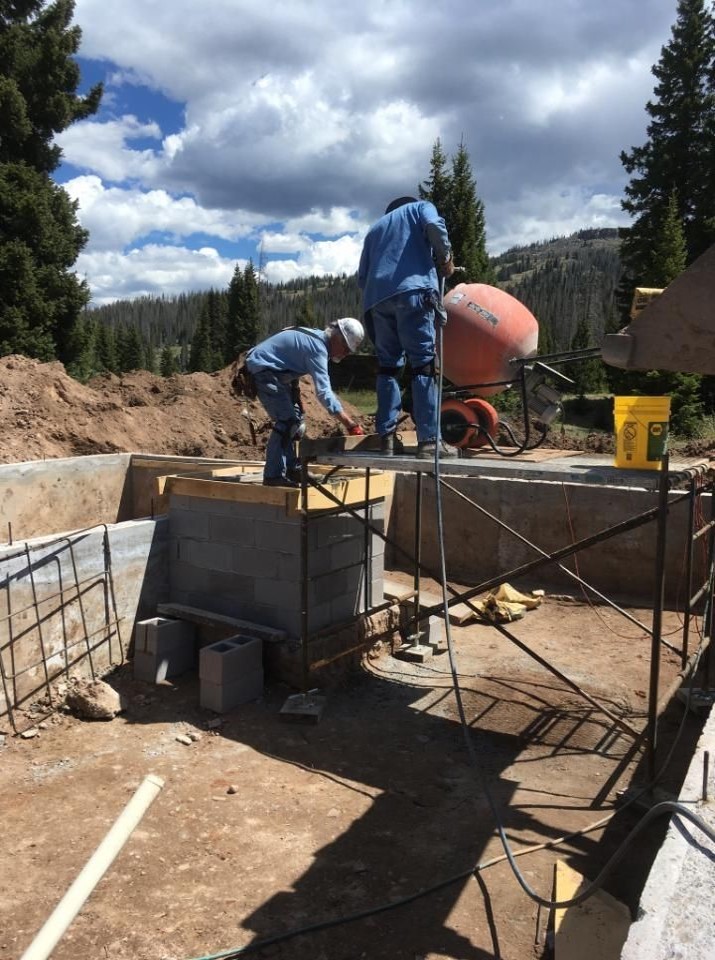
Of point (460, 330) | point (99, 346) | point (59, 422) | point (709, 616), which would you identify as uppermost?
point (99, 346)

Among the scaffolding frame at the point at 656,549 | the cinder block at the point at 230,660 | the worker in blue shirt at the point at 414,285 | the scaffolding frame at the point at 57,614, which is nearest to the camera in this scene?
the scaffolding frame at the point at 656,549

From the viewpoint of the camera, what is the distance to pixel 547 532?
26.4 feet

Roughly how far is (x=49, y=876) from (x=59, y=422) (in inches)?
371

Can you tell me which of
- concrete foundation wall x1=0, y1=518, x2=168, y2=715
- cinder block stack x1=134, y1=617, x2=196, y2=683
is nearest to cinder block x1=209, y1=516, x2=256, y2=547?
→ concrete foundation wall x1=0, y1=518, x2=168, y2=715

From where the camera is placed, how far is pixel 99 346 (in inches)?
1724

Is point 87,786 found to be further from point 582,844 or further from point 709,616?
point 709,616

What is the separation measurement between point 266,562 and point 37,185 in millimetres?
17141

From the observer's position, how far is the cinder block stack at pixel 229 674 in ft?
16.9

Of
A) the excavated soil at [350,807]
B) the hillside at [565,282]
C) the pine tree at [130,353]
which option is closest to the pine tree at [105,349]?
the pine tree at [130,353]

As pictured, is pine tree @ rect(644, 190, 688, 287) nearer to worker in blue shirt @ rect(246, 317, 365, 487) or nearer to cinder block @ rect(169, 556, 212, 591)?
worker in blue shirt @ rect(246, 317, 365, 487)

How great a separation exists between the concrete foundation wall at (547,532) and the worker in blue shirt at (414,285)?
327 cm

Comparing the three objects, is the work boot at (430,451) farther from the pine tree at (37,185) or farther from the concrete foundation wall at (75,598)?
the pine tree at (37,185)

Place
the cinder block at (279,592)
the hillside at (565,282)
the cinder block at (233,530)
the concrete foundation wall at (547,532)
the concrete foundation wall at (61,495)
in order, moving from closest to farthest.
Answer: the cinder block at (279,592)
the cinder block at (233,530)
the concrete foundation wall at (547,532)
the concrete foundation wall at (61,495)
the hillside at (565,282)

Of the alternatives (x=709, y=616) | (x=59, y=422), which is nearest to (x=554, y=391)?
(x=709, y=616)
